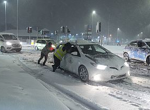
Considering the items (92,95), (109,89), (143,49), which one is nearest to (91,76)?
(109,89)

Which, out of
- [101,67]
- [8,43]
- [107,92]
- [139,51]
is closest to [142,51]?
[139,51]

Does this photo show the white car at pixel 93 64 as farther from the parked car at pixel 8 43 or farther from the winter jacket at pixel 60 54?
the parked car at pixel 8 43

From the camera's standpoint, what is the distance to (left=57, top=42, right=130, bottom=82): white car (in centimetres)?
667

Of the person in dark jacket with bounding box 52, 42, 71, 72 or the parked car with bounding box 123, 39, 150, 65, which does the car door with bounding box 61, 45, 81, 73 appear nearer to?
the person in dark jacket with bounding box 52, 42, 71, 72

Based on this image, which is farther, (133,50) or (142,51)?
(133,50)

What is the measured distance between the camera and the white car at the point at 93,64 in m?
6.67

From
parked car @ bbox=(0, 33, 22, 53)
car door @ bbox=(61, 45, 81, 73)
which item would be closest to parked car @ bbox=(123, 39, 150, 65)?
car door @ bbox=(61, 45, 81, 73)

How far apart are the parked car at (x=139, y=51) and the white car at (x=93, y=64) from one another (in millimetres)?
4453

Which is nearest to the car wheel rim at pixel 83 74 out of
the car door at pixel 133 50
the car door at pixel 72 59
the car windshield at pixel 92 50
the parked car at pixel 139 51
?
the car door at pixel 72 59

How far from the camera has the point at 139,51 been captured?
11.9m

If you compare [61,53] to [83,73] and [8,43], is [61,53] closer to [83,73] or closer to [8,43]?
[83,73]

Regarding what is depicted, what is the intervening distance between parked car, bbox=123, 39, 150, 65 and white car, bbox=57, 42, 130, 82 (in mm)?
4453

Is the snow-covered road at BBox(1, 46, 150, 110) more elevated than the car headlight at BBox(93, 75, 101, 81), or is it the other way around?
the car headlight at BBox(93, 75, 101, 81)

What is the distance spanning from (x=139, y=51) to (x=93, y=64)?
630 centimetres
